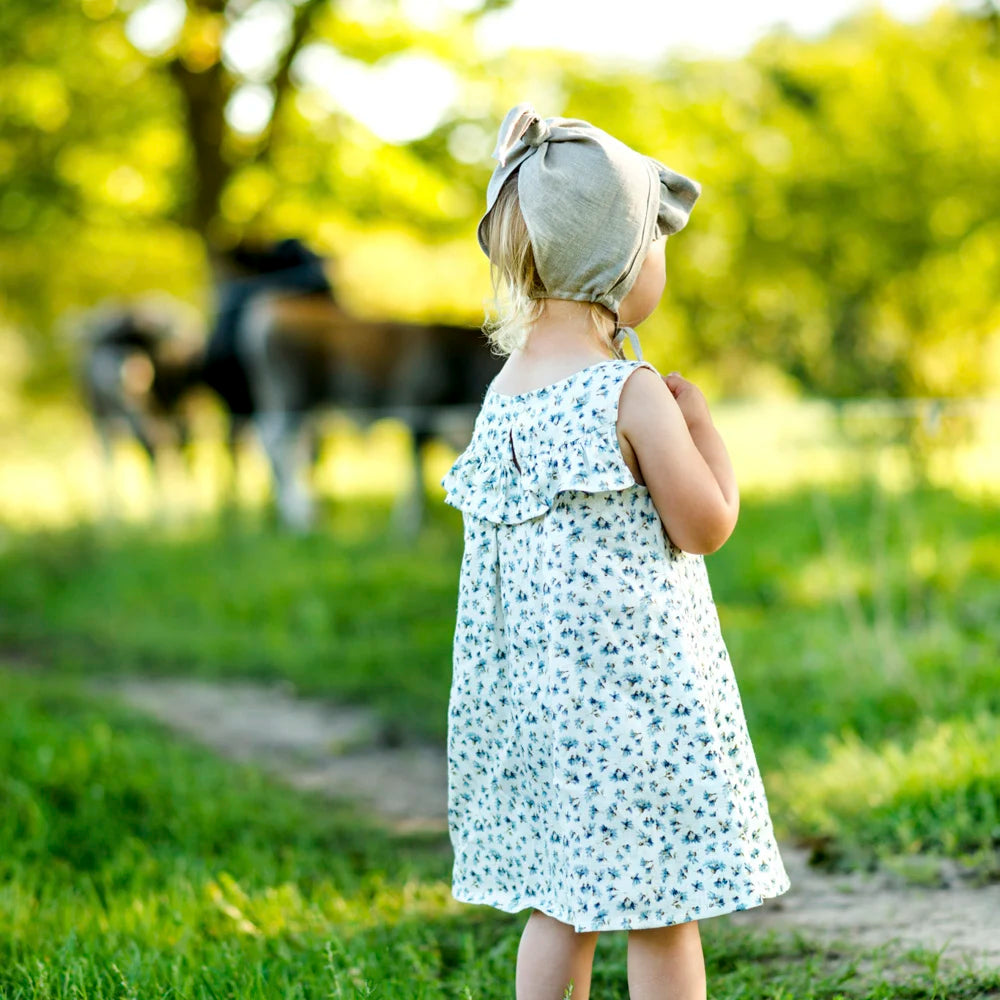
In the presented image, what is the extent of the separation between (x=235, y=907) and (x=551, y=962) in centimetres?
121

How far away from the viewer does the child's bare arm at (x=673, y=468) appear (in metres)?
2.01

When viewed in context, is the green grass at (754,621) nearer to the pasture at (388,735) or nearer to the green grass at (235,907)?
the pasture at (388,735)

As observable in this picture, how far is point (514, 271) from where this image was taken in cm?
217

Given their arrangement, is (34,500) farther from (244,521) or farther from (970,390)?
(970,390)

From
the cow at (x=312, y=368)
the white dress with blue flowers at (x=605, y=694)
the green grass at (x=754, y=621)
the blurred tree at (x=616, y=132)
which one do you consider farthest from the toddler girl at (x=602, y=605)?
the cow at (x=312, y=368)

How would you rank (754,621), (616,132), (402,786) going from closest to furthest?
(402,786) → (754,621) → (616,132)

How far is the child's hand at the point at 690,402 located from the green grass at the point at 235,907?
106cm

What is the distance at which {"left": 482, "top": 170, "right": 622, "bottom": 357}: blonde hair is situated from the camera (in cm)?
215

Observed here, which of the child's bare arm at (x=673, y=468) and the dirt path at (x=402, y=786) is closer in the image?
the child's bare arm at (x=673, y=468)

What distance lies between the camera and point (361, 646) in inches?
249

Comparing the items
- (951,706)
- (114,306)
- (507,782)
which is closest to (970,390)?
(951,706)

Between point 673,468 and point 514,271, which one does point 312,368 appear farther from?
point 673,468

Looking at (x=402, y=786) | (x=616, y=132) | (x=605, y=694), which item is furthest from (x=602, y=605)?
(x=616, y=132)

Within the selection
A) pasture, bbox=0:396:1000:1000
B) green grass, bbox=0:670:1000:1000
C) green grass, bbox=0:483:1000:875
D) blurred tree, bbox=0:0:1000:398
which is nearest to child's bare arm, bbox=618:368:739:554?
green grass, bbox=0:670:1000:1000
